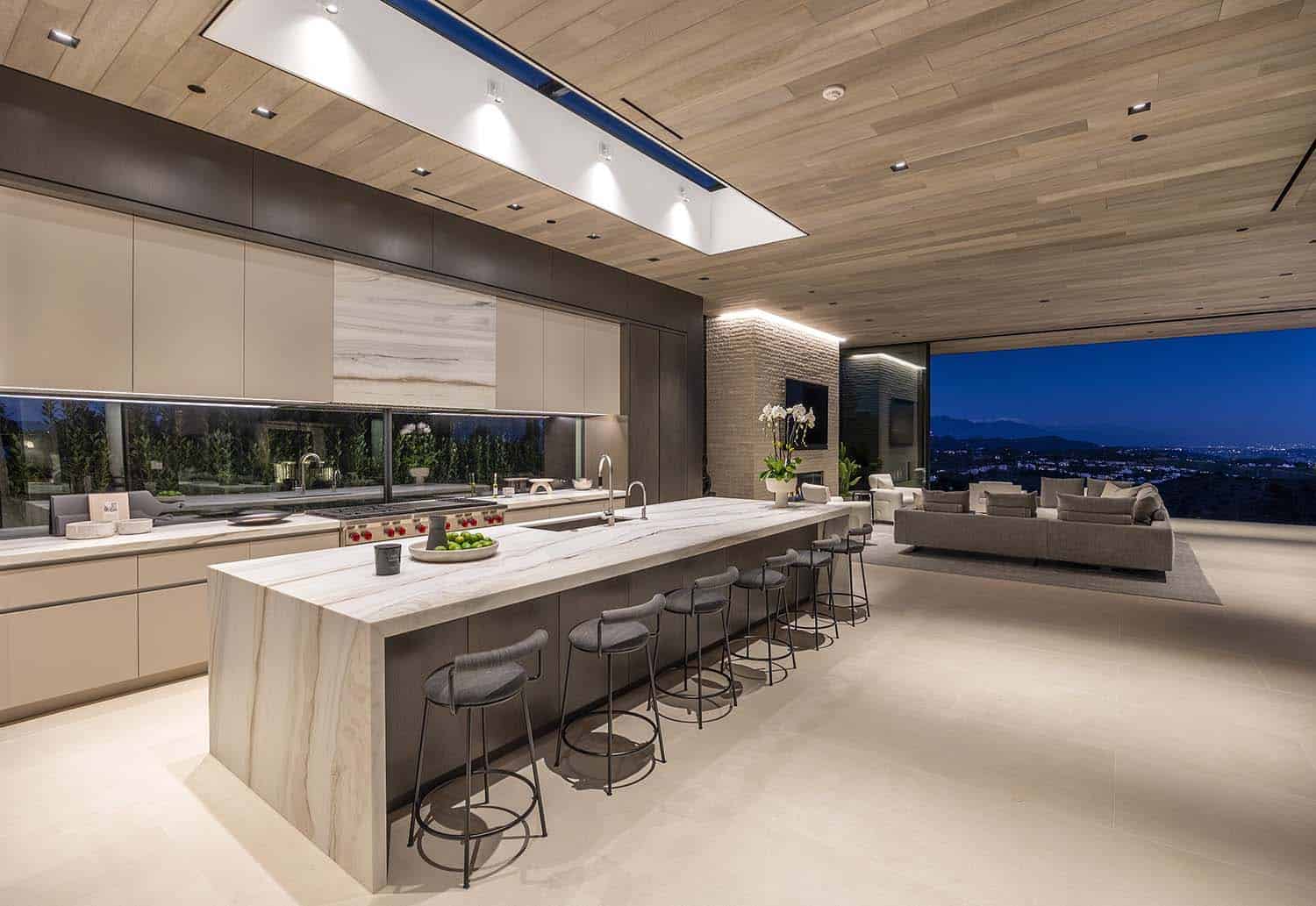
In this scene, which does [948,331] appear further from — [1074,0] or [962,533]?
[1074,0]

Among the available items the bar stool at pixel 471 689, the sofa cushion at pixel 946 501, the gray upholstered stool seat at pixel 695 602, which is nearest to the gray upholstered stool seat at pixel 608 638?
the bar stool at pixel 471 689

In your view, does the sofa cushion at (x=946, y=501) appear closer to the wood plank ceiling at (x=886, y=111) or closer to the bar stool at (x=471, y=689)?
the wood plank ceiling at (x=886, y=111)

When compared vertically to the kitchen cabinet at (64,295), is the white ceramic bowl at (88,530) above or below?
below

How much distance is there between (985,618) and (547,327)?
4291 millimetres

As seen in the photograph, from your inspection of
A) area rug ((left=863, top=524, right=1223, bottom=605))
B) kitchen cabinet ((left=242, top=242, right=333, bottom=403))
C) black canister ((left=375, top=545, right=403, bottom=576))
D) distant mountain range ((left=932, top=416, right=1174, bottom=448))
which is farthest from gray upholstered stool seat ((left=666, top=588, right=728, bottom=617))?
distant mountain range ((left=932, top=416, right=1174, bottom=448))

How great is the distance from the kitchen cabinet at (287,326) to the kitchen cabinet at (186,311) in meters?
0.06

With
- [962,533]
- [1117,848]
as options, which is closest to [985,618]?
[962,533]

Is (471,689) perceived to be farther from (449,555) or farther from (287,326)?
(287,326)

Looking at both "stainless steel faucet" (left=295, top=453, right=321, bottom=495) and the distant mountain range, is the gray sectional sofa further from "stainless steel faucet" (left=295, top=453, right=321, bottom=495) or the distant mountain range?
the distant mountain range

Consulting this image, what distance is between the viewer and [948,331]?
9.70m

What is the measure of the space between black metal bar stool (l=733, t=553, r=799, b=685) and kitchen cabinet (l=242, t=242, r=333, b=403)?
2928 mm

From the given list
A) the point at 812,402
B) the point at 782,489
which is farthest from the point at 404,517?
the point at 812,402

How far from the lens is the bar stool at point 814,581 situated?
3.88m

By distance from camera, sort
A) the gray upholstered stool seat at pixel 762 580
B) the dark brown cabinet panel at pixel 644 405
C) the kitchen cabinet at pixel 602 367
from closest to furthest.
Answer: the gray upholstered stool seat at pixel 762 580 → the kitchen cabinet at pixel 602 367 → the dark brown cabinet panel at pixel 644 405
